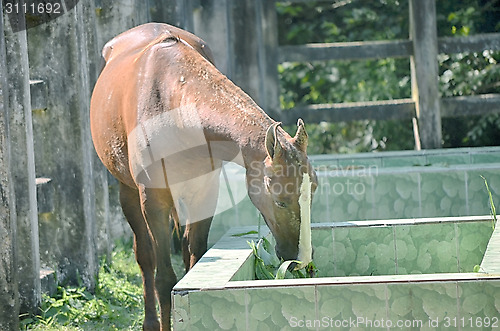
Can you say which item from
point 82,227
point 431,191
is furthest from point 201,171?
point 431,191

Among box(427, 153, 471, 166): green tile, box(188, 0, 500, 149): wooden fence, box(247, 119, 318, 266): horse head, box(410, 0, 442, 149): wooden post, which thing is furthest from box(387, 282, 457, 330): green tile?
box(410, 0, 442, 149): wooden post

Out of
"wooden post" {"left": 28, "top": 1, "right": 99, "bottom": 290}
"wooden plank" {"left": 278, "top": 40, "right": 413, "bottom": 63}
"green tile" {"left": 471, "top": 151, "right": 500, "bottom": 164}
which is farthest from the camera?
"wooden plank" {"left": 278, "top": 40, "right": 413, "bottom": 63}

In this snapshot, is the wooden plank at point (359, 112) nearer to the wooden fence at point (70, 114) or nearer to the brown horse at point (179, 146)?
the wooden fence at point (70, 114)

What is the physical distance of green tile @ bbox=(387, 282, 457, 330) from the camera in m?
3.14

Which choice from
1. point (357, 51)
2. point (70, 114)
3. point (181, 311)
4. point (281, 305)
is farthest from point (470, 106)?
point (181, 311)

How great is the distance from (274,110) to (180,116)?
403 centimetres

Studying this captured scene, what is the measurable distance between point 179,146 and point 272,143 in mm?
664

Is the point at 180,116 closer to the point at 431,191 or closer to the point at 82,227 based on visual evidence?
the point at 82,227

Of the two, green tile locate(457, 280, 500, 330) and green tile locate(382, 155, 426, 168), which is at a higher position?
green tile locate(382, 155, 426, 168)

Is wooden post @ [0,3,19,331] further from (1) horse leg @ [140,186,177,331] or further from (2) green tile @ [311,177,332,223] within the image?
(2) green tile @ [311,177,332,223]

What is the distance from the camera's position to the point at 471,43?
7918mm

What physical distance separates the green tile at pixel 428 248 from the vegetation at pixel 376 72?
441 centimetres

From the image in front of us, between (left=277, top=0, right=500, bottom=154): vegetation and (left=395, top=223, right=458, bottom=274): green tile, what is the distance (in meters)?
4.41

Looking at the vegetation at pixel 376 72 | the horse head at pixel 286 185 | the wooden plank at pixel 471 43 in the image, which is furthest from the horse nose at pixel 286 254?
the vegetation at pixel 376 72
